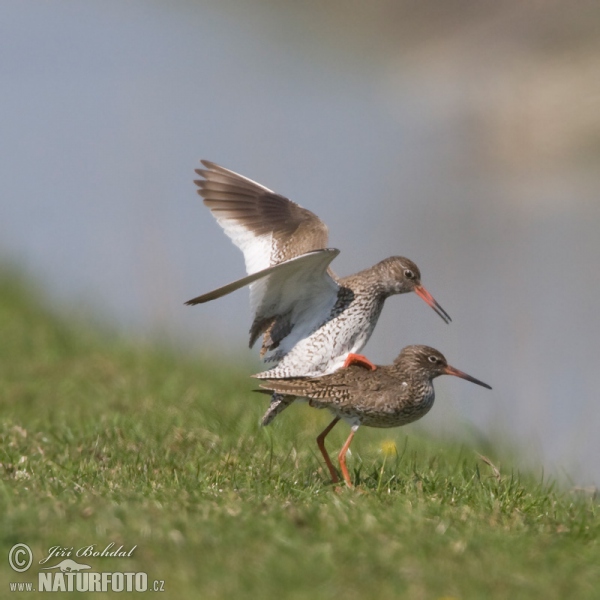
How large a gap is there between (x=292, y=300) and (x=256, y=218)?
63 cm

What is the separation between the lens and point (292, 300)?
248 inches

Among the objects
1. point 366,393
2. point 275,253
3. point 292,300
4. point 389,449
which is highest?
point 275,253

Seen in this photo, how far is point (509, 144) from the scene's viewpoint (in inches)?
650

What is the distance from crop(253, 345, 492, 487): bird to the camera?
584 cm

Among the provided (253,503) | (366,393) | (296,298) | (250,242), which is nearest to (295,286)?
(296,298)

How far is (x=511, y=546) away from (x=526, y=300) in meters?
7.42

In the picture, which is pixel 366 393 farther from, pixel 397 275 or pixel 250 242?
pixel 250 242

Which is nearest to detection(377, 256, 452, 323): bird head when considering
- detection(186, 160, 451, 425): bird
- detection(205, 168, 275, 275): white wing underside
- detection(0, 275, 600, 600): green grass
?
detection(186, 160, 451, 425): bird

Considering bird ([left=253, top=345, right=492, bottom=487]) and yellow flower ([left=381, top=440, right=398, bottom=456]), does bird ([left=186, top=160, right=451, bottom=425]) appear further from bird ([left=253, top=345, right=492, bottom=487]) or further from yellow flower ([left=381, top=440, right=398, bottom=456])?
yellow flower ([left=381, top=440, right=398, bottom=456])

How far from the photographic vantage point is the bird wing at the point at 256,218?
6520 mm

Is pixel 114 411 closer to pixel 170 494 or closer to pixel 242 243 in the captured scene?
pixel 242 243

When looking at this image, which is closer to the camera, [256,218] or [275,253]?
[275,253]

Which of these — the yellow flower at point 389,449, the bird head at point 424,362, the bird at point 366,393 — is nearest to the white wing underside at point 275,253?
the bird at point 366,393

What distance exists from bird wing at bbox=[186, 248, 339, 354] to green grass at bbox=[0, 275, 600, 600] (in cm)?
70
